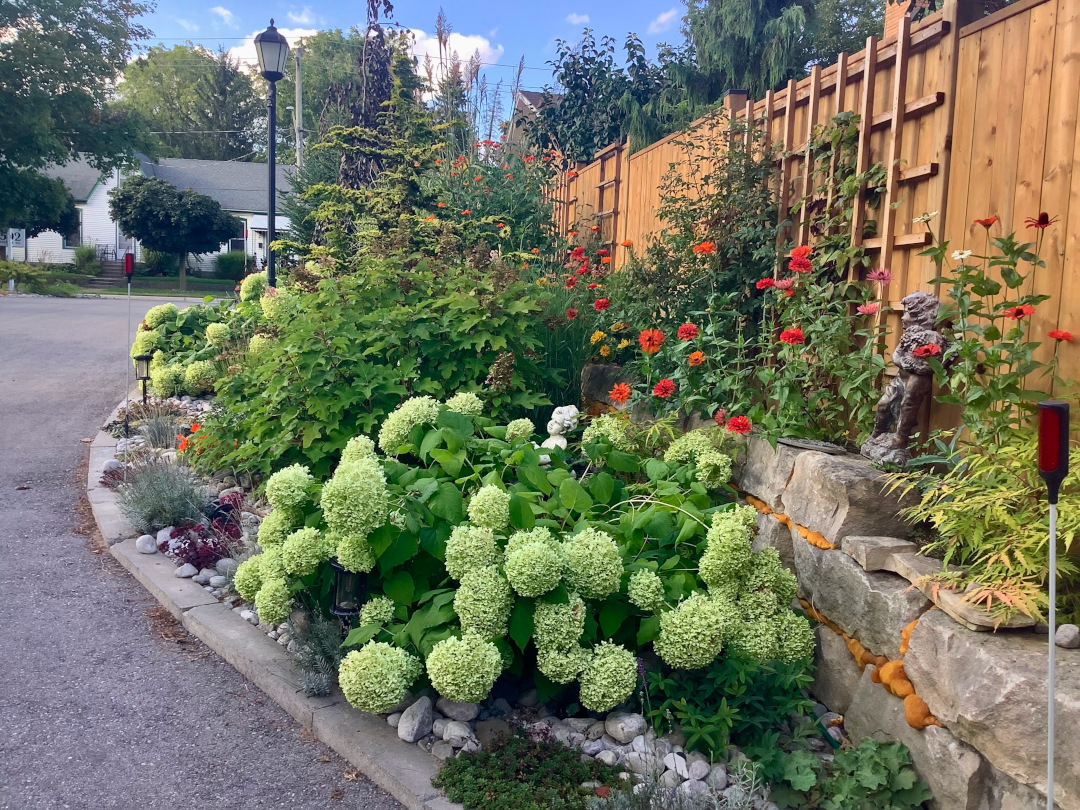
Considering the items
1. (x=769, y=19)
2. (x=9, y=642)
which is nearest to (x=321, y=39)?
(x=769, y=19)

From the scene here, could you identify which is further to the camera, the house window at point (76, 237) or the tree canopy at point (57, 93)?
the house window at point (76, 237)

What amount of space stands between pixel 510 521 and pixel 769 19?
46.7ft

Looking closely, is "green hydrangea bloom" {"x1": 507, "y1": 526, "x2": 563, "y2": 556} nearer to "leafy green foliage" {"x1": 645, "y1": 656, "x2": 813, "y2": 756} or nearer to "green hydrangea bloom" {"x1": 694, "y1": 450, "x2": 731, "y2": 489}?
"leafy green foliage" {"x1": 645, "y1": 656, "x2": 813, "y2": 756}

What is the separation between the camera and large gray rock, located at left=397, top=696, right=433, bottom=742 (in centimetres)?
287

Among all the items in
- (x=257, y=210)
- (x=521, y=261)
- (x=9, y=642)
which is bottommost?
(x=9, y=642)

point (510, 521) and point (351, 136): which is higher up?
point (351, 136)

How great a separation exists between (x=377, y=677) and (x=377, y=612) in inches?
12.0

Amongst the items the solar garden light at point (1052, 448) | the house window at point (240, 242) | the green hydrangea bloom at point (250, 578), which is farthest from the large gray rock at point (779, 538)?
the house window at point (240, 242)

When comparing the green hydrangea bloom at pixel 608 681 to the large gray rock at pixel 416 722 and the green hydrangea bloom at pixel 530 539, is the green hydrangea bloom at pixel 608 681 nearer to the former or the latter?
the green hydrangea bloom at pixel 530 539

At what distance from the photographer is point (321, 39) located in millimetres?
49375

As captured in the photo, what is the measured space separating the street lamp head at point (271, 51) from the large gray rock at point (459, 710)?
864 cm

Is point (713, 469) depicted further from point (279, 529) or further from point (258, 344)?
point (258, 344)

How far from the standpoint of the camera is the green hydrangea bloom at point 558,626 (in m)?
2.74

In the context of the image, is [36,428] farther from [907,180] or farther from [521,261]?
[907,180]
